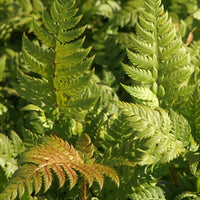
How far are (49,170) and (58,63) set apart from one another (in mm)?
425

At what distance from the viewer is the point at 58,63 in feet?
3.88

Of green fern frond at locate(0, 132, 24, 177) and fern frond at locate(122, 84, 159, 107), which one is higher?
Answer: fern frond at locate(122, 84, 159, 107)

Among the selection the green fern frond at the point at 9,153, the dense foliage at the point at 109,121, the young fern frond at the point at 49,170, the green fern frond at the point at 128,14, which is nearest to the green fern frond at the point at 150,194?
the dense foliage at the point at 109,121

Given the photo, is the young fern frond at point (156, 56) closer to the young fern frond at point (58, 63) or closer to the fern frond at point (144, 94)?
the fern frond at point (144, 94)

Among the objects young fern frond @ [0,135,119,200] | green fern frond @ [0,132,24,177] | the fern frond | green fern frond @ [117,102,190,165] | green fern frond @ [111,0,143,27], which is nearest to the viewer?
young fern frond @ [0,135,119,200]

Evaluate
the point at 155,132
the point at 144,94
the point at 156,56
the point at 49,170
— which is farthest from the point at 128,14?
the point at 49,170

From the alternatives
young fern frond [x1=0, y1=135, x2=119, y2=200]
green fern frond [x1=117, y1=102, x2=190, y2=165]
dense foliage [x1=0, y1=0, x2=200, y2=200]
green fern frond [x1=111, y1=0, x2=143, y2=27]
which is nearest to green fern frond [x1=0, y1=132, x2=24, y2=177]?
dense foliage [x1=0, y1=0, x2=200, y2=200]

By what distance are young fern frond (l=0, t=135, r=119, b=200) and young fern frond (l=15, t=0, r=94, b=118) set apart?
25 centimetres

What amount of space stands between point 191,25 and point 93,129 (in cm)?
95

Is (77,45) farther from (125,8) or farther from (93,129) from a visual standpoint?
(125,8)

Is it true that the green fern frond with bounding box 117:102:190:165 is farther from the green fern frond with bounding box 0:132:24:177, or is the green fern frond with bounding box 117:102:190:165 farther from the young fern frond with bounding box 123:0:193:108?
the green fern frond with bounding box 0:132:24:177

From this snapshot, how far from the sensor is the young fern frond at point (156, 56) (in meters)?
1.16

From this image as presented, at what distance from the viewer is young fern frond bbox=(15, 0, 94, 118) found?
113 centimetres

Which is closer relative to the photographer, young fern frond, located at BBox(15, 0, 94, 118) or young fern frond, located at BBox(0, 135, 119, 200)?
young fern frond, located at BBox(0, 135, 119, 200)
